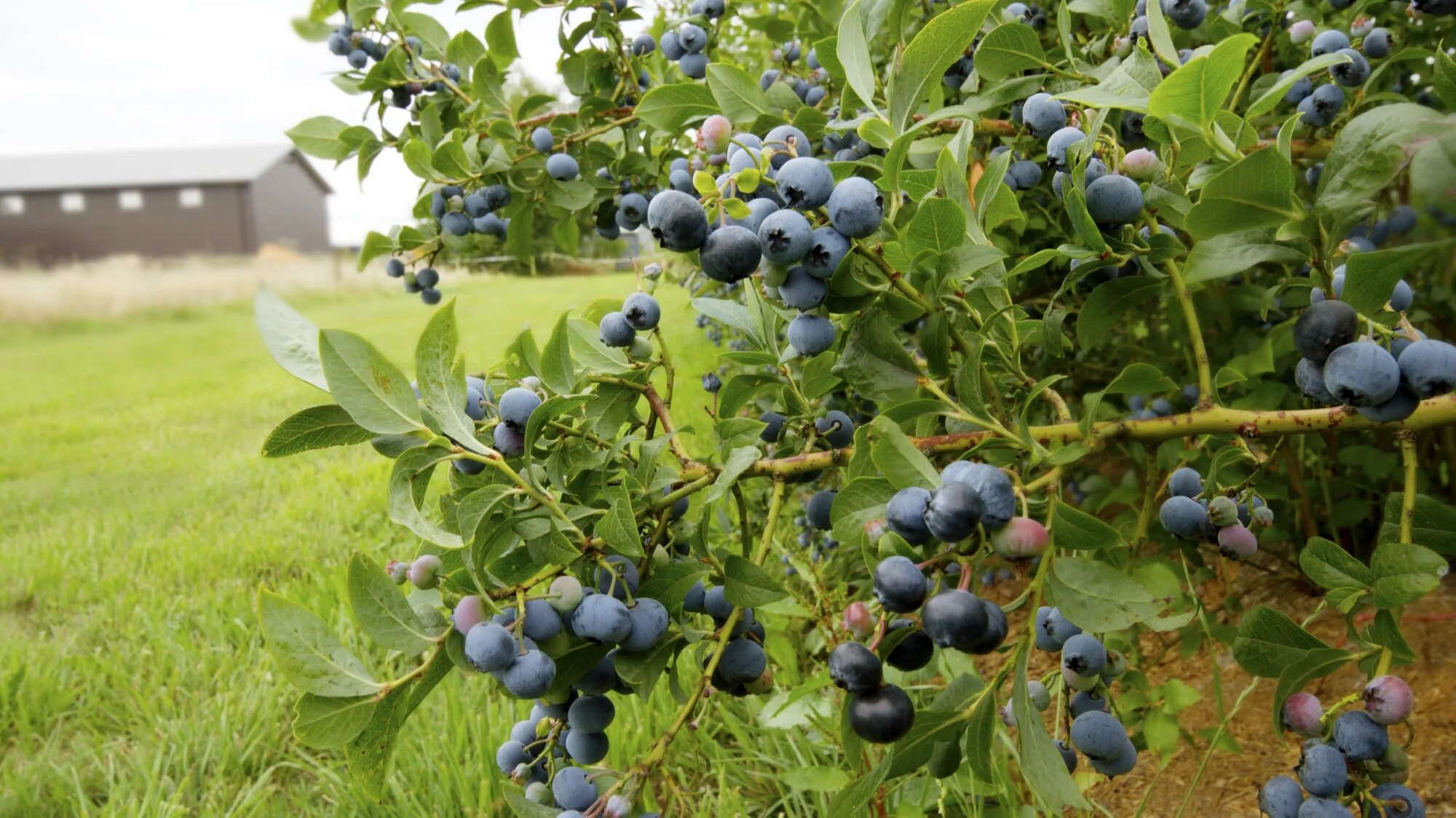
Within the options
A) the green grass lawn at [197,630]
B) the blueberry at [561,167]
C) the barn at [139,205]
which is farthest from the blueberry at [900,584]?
the barn at [139,205]

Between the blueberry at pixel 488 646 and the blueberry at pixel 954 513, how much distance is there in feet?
0.98

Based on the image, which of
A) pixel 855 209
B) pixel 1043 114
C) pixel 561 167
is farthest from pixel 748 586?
pixel 561 167

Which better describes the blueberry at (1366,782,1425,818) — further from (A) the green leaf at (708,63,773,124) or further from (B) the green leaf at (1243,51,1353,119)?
(A) the green leaf at (708,63,773,124)

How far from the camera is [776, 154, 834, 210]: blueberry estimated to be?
630 mm

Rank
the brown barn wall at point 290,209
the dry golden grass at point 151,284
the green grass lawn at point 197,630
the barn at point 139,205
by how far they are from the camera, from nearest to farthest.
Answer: the green grass lawn at point 197,630
the dry golden grass at point 151,284
the barn at point 139,205
the brown barn wall at point 290,209

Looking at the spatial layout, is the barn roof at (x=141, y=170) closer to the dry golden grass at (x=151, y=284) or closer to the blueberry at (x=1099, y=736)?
the dry golden grass at (x=151, y=284)

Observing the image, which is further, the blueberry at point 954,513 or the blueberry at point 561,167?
the blueberry at point 561,167

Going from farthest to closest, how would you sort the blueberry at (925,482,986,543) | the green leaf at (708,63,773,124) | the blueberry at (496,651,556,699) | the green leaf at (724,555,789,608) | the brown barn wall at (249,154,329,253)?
the brown barn wall at (249,154,329,253), the green leaf at (708,63,773,124), the green leaf at (724,555,789,608), the blueberry at (496,651,556,699), the blueberry at (925,482,986,543)

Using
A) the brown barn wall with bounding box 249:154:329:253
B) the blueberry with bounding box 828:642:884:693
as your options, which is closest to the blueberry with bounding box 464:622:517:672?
the blueberry with bounding box 828:642:884:693

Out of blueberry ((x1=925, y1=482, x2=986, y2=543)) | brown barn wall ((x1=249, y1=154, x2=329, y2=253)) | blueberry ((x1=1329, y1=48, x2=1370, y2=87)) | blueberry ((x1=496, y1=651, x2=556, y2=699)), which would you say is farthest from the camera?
brown barn wall ((x1=249, y1=154, x2=329, y2=253))

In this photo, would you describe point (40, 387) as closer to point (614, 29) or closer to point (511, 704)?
point (511, 704)

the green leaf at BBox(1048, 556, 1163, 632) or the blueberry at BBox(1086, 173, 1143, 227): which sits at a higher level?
the blueberry at BBox(1086, 173, 1143, 227)

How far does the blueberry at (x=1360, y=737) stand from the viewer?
717 mm

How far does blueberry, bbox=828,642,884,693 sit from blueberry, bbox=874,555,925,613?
59 mm
